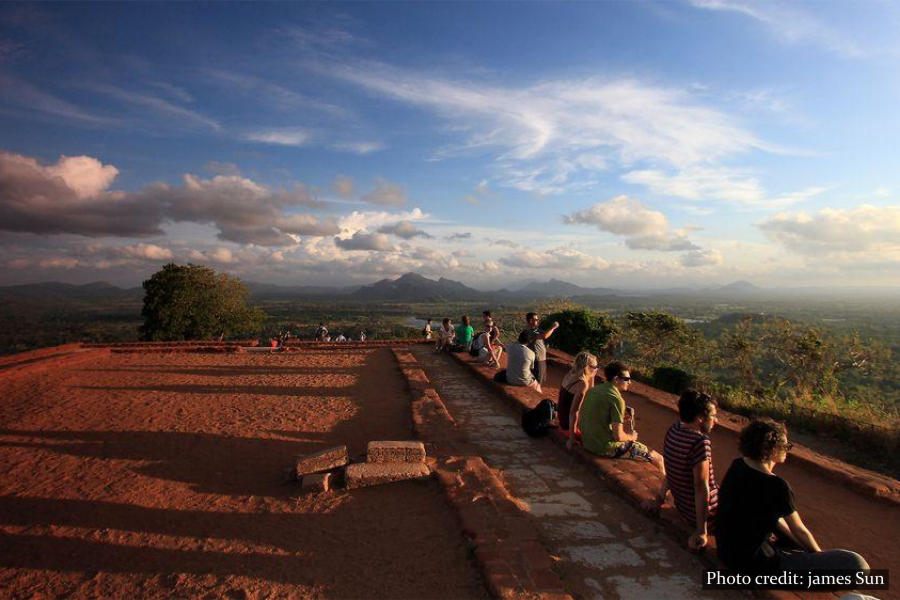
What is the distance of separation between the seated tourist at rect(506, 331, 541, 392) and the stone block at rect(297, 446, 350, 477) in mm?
3622

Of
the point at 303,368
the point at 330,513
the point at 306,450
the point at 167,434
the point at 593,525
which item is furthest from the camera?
the point at 303,368

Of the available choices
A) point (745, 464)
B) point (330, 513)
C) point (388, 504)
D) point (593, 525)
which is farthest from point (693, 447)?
point (330, 513)

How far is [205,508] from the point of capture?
3832mm

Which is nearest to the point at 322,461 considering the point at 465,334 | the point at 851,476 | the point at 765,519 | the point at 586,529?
the point at 586,529

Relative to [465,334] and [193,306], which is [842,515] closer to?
[465,334]

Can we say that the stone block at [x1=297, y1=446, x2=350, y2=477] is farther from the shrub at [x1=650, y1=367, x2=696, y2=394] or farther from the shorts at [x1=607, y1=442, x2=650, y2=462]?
the shrub at [x1=650, y1=367, x2=696, y2=394]

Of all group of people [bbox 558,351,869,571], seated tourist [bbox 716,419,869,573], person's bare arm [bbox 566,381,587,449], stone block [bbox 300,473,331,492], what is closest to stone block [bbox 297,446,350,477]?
stone block [bbox 300,473,331,492]

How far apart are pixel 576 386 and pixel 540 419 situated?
89 centimetres

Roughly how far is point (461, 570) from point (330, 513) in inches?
55.3

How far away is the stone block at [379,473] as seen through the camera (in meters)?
4.16

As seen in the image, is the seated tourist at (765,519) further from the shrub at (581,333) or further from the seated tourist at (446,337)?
the shrub at (581,333)

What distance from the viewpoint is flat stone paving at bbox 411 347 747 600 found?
275 centimetres

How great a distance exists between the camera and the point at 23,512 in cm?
379

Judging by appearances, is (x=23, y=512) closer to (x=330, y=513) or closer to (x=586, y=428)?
(x=330, y=513)
